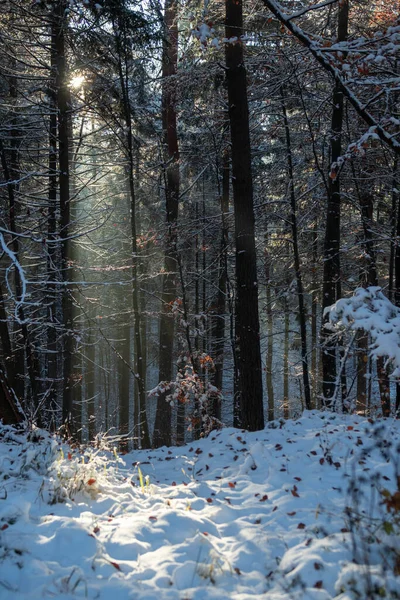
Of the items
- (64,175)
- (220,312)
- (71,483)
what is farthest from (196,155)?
(71,483)

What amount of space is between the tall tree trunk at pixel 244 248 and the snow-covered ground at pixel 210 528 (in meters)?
1.96

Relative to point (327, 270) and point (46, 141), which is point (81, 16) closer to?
point (46, 141)

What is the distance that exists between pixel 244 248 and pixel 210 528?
485 centimetres

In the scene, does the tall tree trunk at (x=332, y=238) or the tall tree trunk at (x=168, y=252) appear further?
the tall tree trunk at (x=168, y=252)

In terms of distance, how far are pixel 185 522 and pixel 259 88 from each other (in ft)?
28.8

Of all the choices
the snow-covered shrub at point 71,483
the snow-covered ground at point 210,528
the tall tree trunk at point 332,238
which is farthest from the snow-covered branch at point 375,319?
the tall tree trunk at point 332,238

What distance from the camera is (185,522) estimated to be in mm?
3457

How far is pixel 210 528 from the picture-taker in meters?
3.44

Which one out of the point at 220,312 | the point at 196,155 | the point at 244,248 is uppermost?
the point at 196,155

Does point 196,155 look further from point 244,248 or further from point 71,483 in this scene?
point 71,483

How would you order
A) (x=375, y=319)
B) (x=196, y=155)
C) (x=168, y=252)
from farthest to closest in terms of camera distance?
(x=196, y=155), (x=168, y=252), (x=375, y=319)

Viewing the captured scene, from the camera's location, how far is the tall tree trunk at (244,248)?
726 centimetres

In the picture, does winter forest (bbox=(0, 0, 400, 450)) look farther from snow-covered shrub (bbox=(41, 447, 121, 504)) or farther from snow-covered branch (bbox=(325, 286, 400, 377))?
snow-covered shrub (bbox=(41, 447, 121, 504))

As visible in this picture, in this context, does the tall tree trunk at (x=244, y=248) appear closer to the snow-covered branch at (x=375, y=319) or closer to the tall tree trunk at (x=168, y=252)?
the snow-covered branch at (x=375, y=319)
